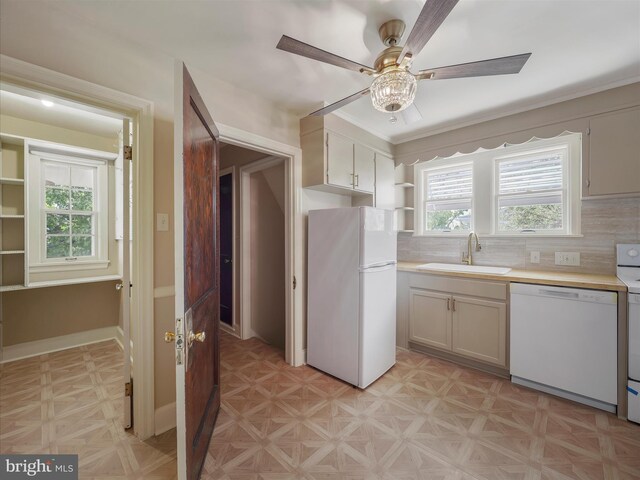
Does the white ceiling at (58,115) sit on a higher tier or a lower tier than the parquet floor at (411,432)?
higher

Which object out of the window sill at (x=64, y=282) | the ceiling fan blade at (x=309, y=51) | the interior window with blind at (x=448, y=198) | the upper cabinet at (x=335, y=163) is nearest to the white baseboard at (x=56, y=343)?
the window sill at (x=64, y=282)

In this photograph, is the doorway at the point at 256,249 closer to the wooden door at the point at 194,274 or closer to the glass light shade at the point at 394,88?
the wooden door at the point at 194,274

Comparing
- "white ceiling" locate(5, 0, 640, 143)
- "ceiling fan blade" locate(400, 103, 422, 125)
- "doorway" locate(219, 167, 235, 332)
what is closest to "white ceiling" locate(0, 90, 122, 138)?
"white ceiling" locate(5, 0, 640, 143)

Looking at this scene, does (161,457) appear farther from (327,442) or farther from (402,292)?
(402,292)

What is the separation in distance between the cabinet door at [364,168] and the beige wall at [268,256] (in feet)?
2.63

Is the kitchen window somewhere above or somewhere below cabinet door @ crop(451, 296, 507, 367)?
above

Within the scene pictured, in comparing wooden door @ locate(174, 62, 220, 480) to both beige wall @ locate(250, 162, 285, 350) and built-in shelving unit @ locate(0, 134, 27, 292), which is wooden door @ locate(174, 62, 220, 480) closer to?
beige wall @ locate(250, 162, 285, 350)

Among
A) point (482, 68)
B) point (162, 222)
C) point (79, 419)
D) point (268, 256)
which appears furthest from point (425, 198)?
point (79, 419)

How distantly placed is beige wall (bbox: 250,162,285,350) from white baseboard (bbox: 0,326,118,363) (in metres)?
1.71

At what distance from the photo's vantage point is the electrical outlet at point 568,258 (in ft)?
7.95

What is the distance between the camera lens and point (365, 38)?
162 cm

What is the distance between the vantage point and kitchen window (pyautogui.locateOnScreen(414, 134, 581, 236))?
99.6 inches

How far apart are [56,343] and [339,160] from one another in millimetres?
3534

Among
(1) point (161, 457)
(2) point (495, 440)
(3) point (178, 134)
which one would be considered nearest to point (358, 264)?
(2) point (495, 440)
